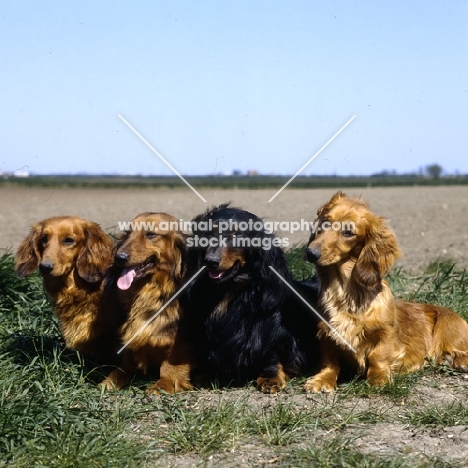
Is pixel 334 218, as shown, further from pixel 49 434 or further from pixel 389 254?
pixel 49 434

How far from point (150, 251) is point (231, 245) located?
1.81 feet

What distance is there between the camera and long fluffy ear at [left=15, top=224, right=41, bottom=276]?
5.06 metres

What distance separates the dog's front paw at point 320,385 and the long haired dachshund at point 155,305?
821 millimetres

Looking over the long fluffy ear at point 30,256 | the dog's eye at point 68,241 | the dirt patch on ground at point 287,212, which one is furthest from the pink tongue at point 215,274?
the dirt patch on ground at point 287,212

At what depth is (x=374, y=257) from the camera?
4.61m

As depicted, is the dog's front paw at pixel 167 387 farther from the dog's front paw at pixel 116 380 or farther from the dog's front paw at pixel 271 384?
the dog's front paw at pixel 271 384

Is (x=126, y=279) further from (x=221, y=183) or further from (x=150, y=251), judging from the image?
(x=221, y=183)

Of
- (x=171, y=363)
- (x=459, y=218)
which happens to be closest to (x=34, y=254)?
(x=171, y=363)

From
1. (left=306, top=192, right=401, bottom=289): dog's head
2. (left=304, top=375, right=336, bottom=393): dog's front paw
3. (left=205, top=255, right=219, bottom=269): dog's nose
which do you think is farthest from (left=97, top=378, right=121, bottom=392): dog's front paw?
(left=306, top=192, right=401, bottom=289): dog's head

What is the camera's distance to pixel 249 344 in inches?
191

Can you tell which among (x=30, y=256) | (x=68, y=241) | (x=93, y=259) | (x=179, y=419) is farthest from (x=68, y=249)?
(x=179, y=419)

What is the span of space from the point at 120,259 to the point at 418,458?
2.19 m

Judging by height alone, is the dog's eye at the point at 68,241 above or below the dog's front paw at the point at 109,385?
above

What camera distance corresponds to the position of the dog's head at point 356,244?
458cm
